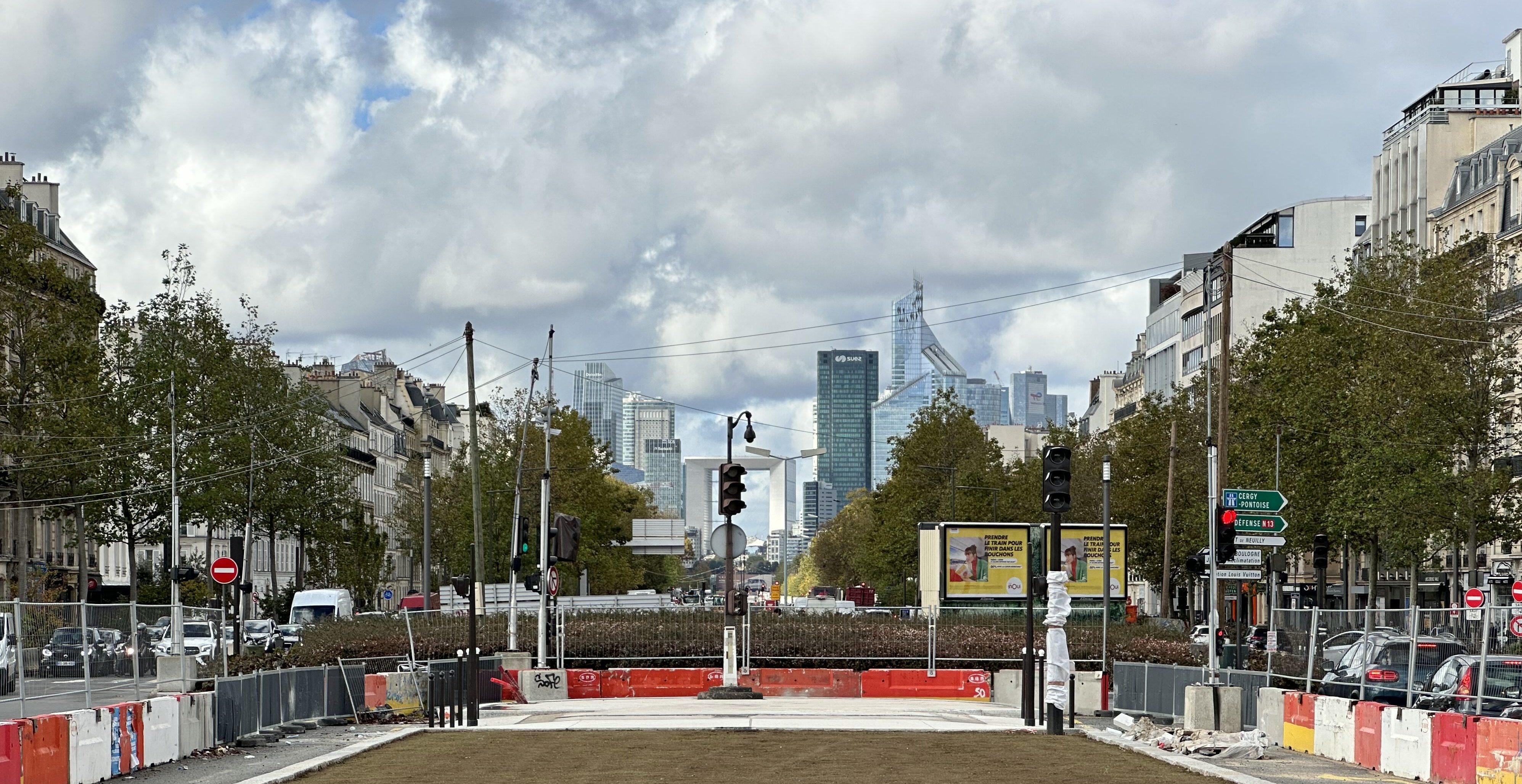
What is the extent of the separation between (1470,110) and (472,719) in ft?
257

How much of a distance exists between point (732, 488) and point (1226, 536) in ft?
31.2

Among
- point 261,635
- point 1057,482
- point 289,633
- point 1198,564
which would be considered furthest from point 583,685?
point 289,633

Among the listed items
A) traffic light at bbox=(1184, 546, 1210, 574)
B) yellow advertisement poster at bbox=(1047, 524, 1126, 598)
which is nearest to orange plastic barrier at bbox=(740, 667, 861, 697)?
traffic light at bbox=(1184, 546, 1210, 574)

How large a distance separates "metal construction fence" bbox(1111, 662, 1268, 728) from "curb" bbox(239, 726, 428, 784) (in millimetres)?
11294

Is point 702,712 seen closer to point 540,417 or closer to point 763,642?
point 763,642

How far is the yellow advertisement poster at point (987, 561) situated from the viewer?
6238 cm

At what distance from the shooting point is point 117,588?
10250 cm

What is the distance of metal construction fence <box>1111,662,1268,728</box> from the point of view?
3025 centimetres

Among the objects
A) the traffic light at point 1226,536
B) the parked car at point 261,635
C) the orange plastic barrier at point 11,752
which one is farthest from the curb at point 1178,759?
the parked car at point 261,635

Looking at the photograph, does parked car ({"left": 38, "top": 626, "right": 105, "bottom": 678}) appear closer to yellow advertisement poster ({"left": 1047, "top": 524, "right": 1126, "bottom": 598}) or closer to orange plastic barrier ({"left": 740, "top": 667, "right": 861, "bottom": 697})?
orange plastic barrier ({"left": 740, "top": 667, "right": 861, "bottom": 697})

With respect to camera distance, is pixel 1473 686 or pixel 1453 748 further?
pixel 1473 686

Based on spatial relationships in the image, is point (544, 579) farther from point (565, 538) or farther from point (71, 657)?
point (71, 657)

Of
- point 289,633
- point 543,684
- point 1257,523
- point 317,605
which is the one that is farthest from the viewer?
point 317,605

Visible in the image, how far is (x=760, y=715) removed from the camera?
34.1 m
